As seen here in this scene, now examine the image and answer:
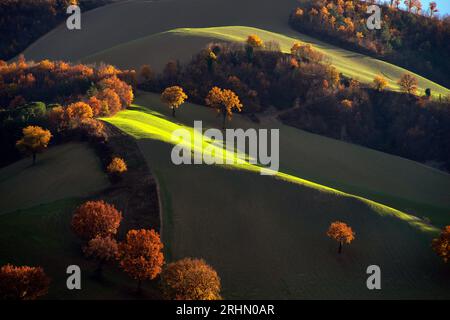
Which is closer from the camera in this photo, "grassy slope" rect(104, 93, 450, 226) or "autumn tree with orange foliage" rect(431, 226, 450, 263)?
"autumn tree with orange foliage" rect(431, 226, 450, 263)

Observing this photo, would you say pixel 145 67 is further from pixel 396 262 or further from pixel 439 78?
pixel 439 78


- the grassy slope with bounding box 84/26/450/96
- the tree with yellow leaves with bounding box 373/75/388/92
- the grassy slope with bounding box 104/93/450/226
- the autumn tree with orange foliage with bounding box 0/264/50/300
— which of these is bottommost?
the grassy slope with bounding box 104/93/450/226

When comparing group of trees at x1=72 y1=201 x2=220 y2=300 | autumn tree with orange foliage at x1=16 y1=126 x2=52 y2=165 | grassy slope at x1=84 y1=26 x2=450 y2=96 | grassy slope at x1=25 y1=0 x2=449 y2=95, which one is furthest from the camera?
grassy slope at x1=25 y1=0 x2=449 y2=95

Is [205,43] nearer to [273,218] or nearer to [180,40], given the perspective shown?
[180,40]

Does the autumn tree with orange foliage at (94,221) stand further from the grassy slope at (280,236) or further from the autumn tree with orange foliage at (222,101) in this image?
the autumn tree with orange foliage at (222,101)

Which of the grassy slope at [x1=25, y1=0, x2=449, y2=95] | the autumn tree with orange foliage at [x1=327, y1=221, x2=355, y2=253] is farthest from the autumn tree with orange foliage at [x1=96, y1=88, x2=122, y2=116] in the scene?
the autumn tree with orange foliage at [x1=327, y1=221, x2=355, y2=253]

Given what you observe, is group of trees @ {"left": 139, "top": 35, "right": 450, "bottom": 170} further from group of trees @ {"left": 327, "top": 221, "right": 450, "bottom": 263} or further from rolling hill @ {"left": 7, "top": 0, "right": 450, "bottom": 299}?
group of trees @ {"left": 327, "top": 221, "right": 450, "bottom": 263}

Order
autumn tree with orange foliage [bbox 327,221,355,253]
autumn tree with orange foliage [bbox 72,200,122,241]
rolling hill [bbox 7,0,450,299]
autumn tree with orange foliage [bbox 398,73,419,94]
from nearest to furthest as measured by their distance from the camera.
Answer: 1. autumn tree with orange foliage [bbox 72,200,122,241]
2. rolling hill [bbox 7,0,450,299]
3. autumn tree with orange foliage [bbox 327,221,355,253]
4. autumn tree with orange foliage [bbox 398,73,419,94]
